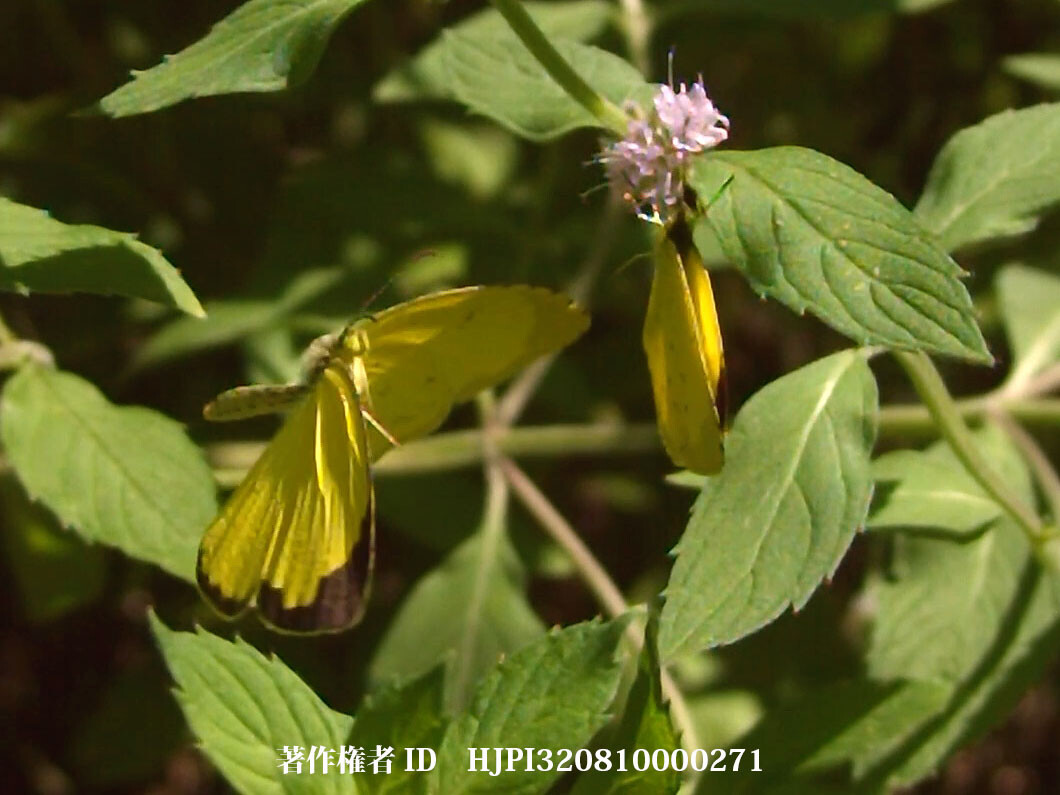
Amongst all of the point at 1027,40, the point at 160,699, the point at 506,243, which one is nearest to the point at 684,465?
the point at 506,243

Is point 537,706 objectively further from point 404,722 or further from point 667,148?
point 667,148

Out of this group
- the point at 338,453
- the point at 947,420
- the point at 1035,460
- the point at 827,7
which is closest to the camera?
the point at 338,453

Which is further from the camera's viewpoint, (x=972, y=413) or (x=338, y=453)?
(x=972, y=413)

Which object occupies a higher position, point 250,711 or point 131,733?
point 250,711

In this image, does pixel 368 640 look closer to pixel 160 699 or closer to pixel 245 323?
pixel 160 699

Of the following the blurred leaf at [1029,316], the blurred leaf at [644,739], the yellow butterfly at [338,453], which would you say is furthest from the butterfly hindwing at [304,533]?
the blurred leaf at [1029,316]

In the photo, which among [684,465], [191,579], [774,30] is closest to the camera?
[684,465]

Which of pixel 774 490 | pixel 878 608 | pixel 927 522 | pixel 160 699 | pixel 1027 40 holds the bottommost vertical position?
pixel 160 699

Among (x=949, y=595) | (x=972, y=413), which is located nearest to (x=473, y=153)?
(x=972, y=413)
